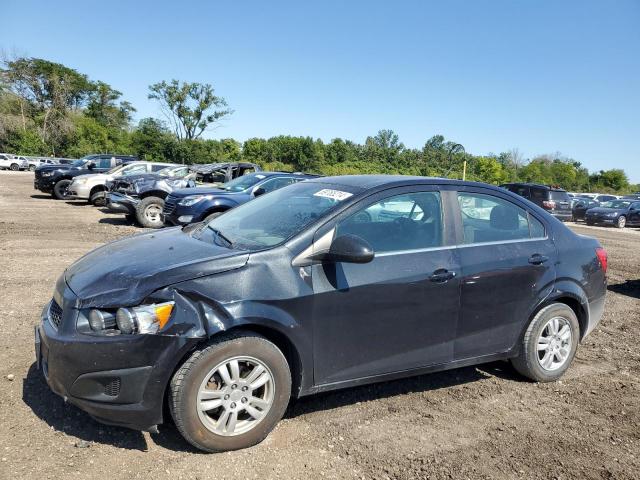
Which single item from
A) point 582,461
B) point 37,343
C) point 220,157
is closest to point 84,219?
point 37,343

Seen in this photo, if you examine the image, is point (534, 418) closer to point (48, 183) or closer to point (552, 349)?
point (552, 349)

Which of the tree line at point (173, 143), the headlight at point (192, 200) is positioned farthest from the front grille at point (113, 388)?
the tree line at point (173, 143)

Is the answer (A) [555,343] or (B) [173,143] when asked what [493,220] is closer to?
(A) [555,343]

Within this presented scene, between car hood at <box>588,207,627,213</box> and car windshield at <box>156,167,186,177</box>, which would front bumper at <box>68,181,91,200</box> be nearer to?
car windshield at <box>156,167,186,177</box>

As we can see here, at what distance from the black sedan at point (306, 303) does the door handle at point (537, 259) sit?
10 mm

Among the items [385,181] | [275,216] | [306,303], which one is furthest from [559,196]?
[306,303]

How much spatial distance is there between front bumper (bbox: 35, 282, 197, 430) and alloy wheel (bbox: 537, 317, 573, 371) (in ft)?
9.60

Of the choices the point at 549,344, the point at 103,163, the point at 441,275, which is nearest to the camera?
the point at 441,275

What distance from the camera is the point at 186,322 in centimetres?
281

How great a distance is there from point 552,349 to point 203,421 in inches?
117

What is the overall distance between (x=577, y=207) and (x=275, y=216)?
2844 cm

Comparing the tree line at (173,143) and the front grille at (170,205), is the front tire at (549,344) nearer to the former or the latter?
the front grille at (170,205)

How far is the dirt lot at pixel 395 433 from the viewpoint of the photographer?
9.38 ft

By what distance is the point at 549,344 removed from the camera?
4223mm
